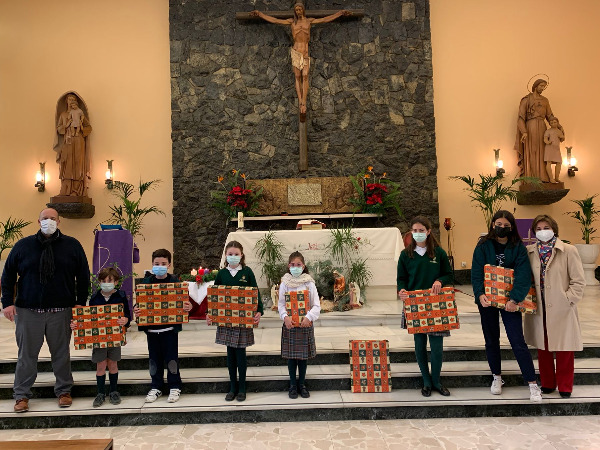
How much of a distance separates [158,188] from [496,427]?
20.1 ft

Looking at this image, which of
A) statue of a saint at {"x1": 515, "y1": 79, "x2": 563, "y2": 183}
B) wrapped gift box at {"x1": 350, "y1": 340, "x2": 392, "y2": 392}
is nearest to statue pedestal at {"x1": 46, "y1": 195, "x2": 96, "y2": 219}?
wrapped gift box at {"x1": 350, "y1": 340, "x2": 392, "y2": 392}

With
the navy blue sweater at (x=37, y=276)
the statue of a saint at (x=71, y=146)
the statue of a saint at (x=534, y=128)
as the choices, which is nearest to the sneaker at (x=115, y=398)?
the navy blue sweater at (x=37, y=276)

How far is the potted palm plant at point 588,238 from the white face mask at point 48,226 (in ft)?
23.1

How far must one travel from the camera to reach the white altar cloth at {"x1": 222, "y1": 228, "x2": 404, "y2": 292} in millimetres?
5500

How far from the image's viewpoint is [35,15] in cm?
759

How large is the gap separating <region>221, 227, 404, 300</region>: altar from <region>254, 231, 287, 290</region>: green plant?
2.3 inches

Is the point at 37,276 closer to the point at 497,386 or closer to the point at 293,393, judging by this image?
the point at 293,393

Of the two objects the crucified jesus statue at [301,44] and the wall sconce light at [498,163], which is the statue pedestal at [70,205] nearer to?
the crucified jesus statue at [301,44]

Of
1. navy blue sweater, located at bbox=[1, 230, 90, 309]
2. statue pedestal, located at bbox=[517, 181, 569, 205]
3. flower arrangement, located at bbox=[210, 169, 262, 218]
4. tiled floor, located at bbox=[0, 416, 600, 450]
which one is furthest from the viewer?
statue pedestal, located at bbox=[517, 181, 569, 205]

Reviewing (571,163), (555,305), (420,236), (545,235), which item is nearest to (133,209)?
(420,236)

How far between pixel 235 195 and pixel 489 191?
3.92 meters

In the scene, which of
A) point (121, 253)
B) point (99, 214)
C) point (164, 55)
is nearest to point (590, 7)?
point (164, 55)

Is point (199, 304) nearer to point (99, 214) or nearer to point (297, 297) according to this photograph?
point (297, 297)

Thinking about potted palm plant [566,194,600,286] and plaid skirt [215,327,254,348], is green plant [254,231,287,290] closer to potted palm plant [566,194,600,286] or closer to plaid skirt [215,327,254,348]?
plaid skirt [215,327,254,348]
